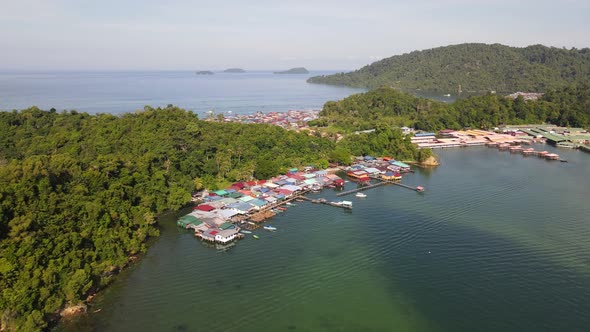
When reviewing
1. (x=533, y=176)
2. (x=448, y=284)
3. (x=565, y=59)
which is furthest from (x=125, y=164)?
(x=565, y=59)

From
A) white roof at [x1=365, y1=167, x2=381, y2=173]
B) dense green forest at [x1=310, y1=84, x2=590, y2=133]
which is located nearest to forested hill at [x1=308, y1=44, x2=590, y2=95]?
dense green forest at [x1=310, y1=84, x2=590, y2=133]

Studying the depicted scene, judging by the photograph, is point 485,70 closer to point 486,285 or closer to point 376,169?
point 376,169

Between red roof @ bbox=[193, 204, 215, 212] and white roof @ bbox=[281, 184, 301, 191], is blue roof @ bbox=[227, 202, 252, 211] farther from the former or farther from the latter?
white roof @ bbox=[281, 184, 301, 191]

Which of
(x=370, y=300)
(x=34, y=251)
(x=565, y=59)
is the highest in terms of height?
(x=565, y=59)

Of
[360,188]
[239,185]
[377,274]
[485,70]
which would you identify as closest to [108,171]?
[239,185]

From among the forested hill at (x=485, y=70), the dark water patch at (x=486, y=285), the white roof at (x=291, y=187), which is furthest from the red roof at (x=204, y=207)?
the forested hill at (x=485, y=70)

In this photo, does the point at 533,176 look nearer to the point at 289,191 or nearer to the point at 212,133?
the point at 289,191

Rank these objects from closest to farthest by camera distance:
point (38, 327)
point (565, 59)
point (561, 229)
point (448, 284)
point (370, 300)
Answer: point (38, 327) < point (370, 300) < point (448, 284) < point (561, 229) < point (565, 59)
